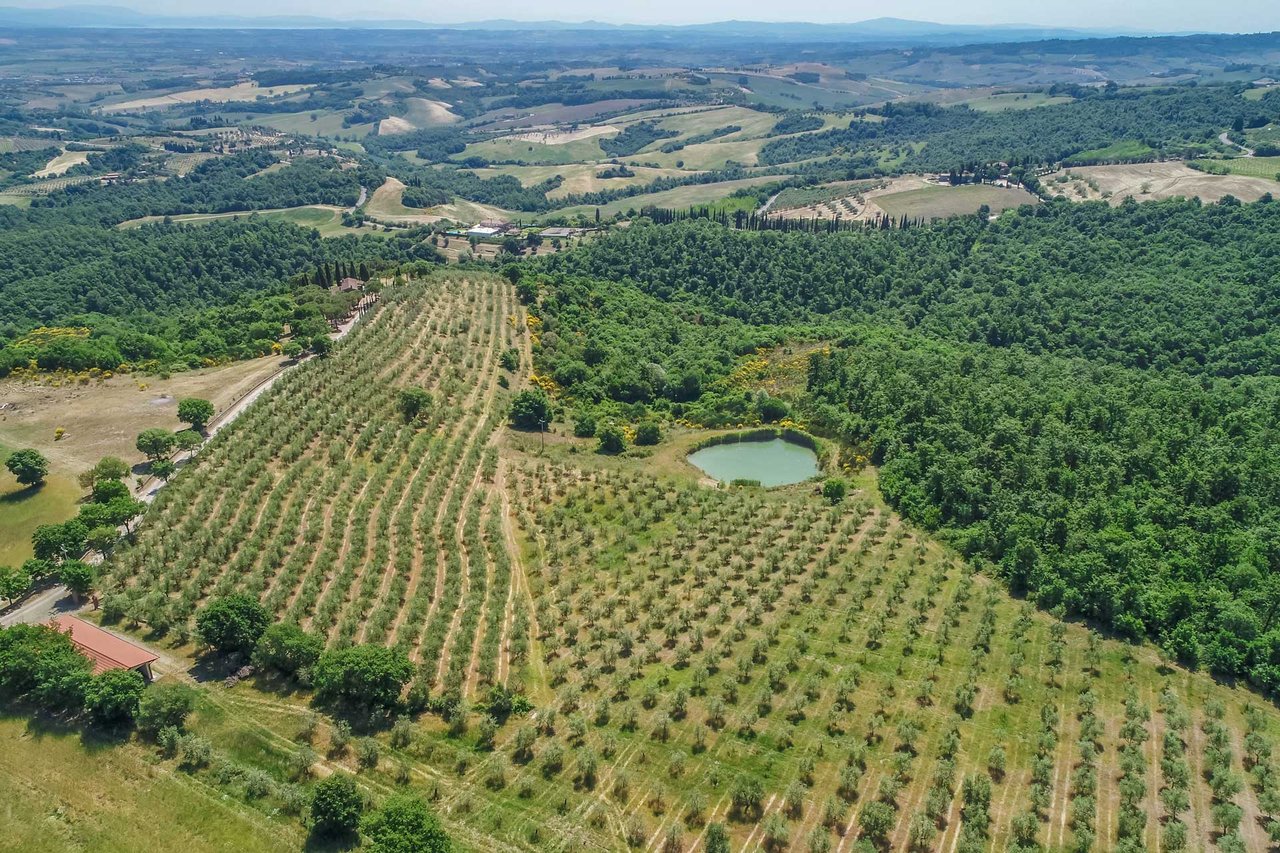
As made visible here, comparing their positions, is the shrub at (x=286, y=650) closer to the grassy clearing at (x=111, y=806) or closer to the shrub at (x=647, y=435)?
the grassy clearing at (x=111, y=806)

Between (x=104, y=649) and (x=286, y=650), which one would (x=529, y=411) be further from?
(x=104, y=649)

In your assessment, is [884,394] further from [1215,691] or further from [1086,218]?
[1086,218]

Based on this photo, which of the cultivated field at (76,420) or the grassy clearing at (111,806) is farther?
the cultivated field at (76,420)

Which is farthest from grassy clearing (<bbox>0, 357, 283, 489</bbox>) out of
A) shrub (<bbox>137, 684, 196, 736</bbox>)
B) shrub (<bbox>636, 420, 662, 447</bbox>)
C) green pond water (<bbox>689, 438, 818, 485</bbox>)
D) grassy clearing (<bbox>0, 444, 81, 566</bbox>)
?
green pond water (<bbox>689, 438, 818, 485</bbox>)

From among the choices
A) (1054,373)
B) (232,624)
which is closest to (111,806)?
(232,624)

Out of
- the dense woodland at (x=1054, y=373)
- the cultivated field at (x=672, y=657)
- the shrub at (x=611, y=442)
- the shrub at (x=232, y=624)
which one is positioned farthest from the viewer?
the shrub at (x=611, y=442)

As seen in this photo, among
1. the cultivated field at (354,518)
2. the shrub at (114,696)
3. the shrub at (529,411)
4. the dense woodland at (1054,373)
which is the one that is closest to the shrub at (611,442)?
the shrub at (529,411)

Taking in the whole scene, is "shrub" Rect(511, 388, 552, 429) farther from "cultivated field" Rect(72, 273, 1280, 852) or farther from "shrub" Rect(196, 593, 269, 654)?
"shrub" Rect(196, 593, 269, 654)
